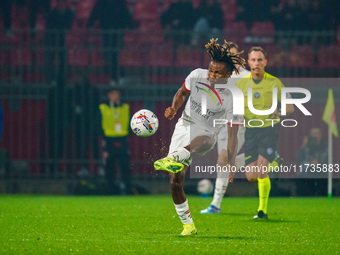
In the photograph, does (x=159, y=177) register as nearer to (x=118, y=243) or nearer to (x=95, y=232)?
(x=95, y=232)

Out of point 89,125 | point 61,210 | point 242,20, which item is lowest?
point 61,210

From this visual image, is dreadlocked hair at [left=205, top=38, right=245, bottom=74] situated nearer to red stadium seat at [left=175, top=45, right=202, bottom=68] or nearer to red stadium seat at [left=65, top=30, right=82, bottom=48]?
red stadium seat at [left=65, top=30, right=82, bottom=48]

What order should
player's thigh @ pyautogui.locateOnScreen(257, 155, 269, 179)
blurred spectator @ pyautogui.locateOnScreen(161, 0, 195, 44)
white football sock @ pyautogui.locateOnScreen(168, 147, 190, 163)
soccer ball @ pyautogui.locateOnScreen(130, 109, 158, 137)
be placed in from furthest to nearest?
blurred spectator @ pyautogui.locateOnScreen(161, 0, 195, 44) < player's thigh @ pyautogui.locateOnScreen(257, 155, 269, 179) < soccer ball @ pyautogui.locateOnScreen(130, 109, 158, 137) < white football sock @ pyautogui.locateOnScreen(168, 147, 190, 163)

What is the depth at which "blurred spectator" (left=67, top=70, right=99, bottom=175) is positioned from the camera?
14398 millimetres

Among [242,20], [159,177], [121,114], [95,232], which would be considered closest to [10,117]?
[121,114]

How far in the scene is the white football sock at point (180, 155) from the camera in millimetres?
6859

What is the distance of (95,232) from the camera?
7.46 meters

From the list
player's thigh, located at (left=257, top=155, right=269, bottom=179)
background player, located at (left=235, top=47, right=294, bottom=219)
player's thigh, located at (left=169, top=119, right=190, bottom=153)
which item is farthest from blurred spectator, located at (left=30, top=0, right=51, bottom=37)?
player's thigh, located at (left=169, top=119, right=190, bottom=153)

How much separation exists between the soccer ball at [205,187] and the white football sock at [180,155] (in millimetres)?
6620

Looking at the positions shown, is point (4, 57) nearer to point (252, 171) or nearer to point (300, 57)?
point (300, 57)

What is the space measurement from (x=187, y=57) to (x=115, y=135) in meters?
2.54

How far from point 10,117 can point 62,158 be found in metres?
1.42

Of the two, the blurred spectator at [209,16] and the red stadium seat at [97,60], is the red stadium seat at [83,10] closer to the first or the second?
Answer: the red stadium seat at [97,60]

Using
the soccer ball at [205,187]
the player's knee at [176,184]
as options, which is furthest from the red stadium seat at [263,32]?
the player's knee at [176,184]
